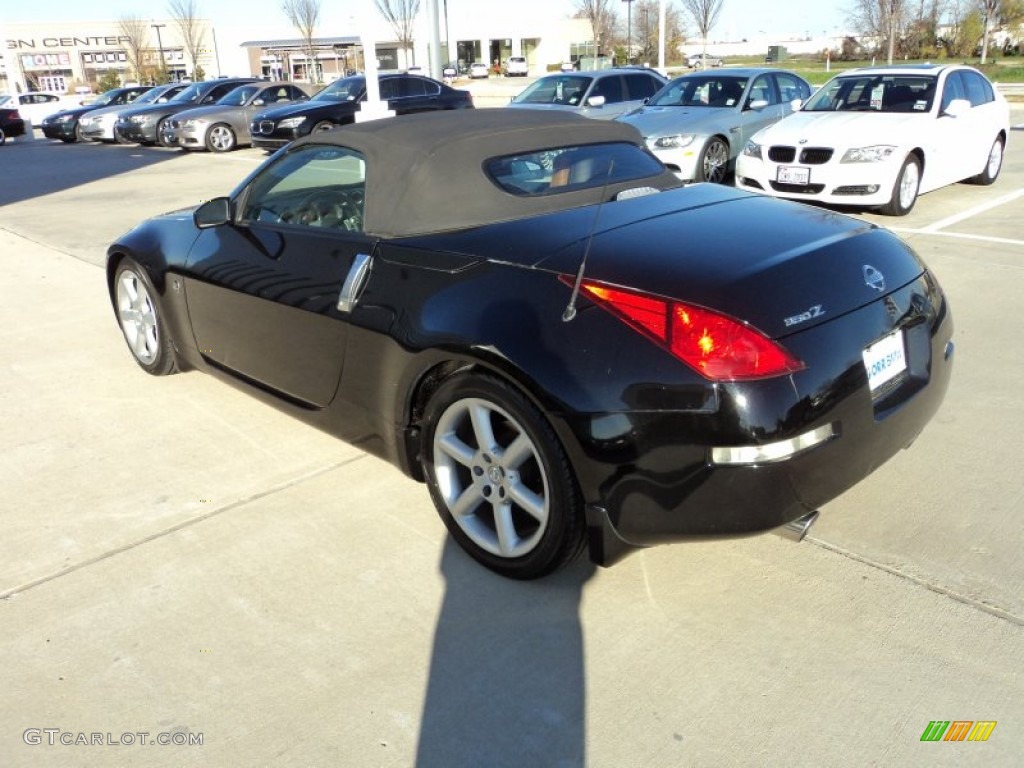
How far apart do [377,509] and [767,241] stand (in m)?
1.81

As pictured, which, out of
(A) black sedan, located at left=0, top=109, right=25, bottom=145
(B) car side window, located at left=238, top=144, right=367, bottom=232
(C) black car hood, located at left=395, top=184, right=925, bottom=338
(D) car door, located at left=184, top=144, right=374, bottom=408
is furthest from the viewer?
(A) black sedan, located at left=0, top=109, right=25, bottom=145

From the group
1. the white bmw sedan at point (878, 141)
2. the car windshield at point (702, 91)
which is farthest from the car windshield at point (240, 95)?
the white bmw sedan at point (878, 141)

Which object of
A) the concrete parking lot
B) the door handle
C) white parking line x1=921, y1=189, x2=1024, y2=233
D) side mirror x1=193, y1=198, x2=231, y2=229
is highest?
side mirror x1=193, y1=198, x2=231, y2=229

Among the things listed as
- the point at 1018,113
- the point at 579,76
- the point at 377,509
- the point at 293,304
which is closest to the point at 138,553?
the point at 377,509

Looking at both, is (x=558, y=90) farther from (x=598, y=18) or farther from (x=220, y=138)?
(x=598, y=18)

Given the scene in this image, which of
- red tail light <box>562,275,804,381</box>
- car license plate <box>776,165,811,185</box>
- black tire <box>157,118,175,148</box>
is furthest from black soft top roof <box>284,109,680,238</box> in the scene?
black tire <box>157,118,175,148</box>

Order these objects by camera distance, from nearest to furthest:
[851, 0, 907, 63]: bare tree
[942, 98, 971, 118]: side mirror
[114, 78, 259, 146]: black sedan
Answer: [942, 98, 971, 118]: side mirror, [114, 78, 259, 146]: black sedan, [851, 0, 907, 63]: bare tree

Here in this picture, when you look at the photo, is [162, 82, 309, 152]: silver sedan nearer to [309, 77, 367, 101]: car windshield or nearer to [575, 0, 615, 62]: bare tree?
[309, 77, 367, 101]: car windshield

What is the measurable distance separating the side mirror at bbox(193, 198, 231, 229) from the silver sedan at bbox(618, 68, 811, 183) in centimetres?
712

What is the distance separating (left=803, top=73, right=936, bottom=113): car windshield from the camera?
31.3 feet

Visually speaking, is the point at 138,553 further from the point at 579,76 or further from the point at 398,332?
the point at 579,76

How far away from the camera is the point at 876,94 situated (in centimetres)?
981

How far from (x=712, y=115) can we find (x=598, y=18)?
5186 centimetres

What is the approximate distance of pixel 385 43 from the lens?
245 ft
